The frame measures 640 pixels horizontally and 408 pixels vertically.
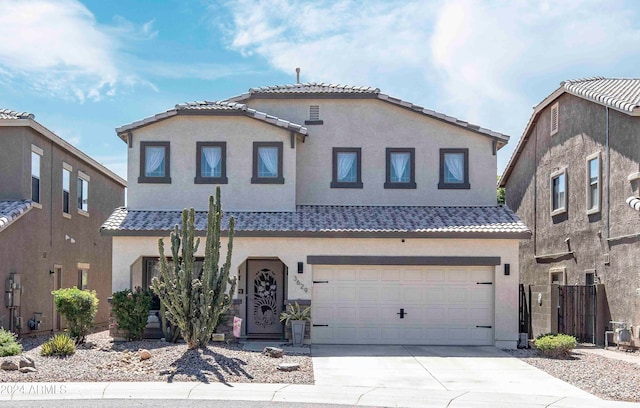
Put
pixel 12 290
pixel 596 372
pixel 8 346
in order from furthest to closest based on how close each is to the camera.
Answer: pixel 12 290, pixel 8 346, pixel 596 372

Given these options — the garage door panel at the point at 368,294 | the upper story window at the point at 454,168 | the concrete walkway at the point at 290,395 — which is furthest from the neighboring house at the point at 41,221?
the upper story window at the point at 454,168

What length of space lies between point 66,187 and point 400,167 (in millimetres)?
11473

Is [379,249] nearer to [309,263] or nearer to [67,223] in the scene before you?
[309,263]

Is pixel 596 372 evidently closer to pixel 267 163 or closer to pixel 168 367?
pixel 168 367

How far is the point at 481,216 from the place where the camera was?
21.3 metres

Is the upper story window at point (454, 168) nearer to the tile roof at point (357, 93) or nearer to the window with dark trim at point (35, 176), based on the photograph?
the tile roof at point (357, 93)

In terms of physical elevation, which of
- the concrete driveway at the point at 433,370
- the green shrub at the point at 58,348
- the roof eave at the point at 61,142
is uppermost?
the roof eave at the point at 61,142

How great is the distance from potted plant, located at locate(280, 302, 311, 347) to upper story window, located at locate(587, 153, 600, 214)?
8.67 metres

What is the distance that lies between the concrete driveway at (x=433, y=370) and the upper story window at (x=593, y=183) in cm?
533

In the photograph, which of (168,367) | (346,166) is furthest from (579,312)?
(168,367)

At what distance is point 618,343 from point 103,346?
1289 centimetres

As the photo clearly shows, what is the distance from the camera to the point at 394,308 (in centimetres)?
2020

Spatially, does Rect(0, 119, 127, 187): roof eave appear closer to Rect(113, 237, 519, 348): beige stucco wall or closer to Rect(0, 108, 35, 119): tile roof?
Rect(0, 108, 35, 119): tile roof

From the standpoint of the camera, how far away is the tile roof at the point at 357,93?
73.2 feet
